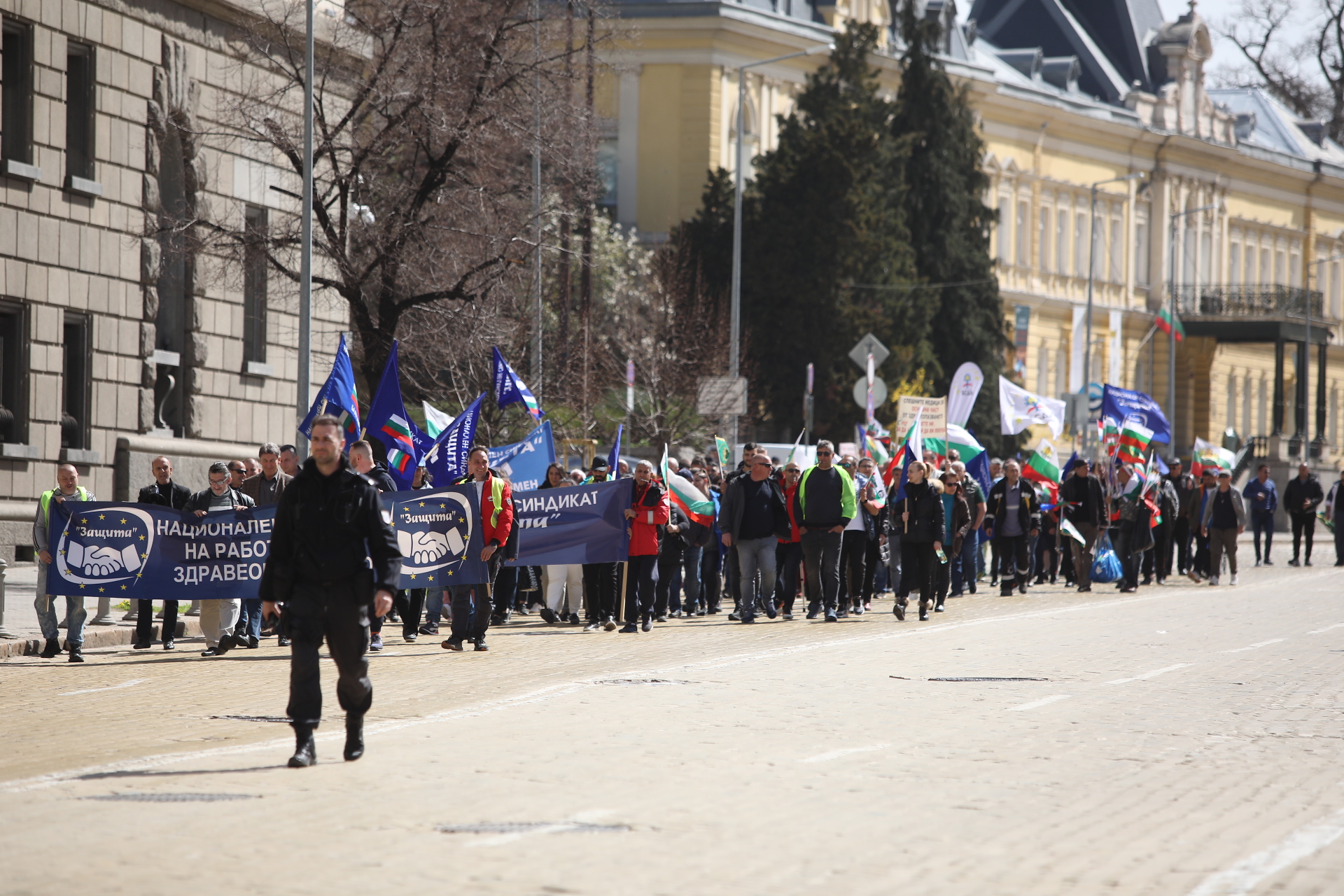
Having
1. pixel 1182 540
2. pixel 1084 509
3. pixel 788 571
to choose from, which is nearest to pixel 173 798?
pixel 788 571

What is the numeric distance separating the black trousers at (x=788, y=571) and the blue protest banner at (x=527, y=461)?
8.87 feet

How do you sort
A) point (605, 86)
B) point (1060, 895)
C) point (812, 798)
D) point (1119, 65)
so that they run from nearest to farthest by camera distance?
1. point (1060, 895)
2. point (812, 798)
3. point (605, 86)
4. point (1119, 65)

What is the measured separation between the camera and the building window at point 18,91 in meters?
26.5

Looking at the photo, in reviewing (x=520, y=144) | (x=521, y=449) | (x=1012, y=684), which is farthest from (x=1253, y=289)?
(x=1012, y=684)

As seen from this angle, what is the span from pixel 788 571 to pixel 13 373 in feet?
35.0

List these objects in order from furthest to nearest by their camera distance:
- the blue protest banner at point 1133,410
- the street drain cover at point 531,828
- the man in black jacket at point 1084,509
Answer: the blue protest banner at point 1133,410
the man in black jacket at point 1084,509
the street drain cover at point 531,828

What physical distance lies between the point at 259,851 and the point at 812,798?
104 inches

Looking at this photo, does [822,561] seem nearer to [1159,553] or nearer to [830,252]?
[1159,553]

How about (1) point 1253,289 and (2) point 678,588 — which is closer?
(2) point 678,588

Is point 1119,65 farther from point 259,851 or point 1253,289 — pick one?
point 259,851

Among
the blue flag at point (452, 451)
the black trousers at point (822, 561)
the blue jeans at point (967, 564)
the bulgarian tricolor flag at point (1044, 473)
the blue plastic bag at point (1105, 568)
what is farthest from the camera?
the bulgarian tricolor flag at point (1044, 473)

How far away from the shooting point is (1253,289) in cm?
8969

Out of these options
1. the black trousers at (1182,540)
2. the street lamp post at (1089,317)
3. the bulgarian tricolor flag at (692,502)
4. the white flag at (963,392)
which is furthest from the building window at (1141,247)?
the bulgarian tricolor flag at (692,502)

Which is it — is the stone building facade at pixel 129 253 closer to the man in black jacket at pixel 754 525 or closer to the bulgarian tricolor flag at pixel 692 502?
the bulgarian tricolor flag at pixel 692 502
